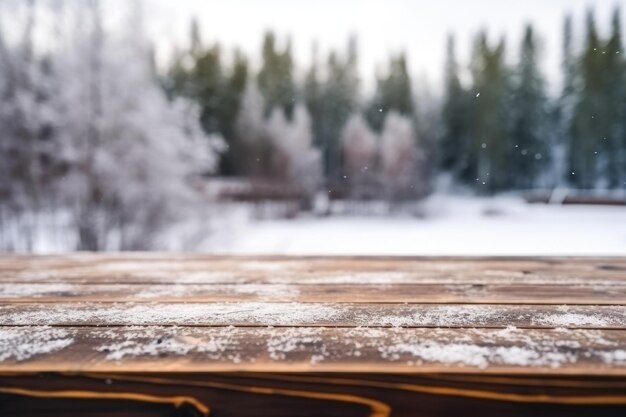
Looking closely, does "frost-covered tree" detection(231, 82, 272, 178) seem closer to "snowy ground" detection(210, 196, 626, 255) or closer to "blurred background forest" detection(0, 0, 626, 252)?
"blurred background forest" detection(0, 0, 626, 252)

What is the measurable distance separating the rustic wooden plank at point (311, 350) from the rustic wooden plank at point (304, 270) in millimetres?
389

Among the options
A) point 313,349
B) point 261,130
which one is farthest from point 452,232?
point 313,349

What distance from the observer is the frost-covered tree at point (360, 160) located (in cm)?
1477

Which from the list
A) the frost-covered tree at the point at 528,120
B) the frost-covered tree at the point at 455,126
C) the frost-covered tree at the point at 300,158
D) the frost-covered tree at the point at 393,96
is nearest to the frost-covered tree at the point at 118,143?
the frost-covered tree at the point at 300,158

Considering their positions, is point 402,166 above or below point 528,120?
below

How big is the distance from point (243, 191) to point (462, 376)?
12.2 metres

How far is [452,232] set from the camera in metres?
10.6

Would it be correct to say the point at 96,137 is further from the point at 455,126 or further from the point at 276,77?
the point at 276,77

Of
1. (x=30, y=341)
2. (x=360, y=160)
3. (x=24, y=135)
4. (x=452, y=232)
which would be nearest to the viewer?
(x=30, y=341)

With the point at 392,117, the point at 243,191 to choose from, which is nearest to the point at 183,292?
the point at 243,191

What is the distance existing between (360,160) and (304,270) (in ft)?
49.5

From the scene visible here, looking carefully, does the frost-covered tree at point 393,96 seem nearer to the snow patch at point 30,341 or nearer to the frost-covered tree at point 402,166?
the frost-covered tree at point 402,166

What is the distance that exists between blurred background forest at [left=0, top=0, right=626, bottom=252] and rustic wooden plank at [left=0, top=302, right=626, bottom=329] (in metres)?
5.68

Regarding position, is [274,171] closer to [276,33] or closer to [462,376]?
[462,376]
